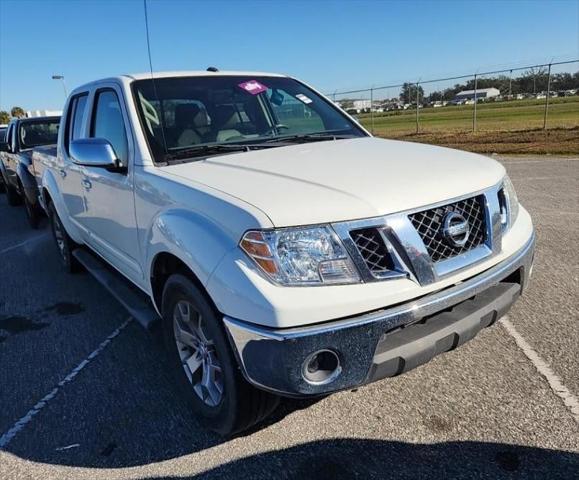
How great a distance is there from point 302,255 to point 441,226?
69 cm

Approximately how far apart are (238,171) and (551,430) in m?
2.05

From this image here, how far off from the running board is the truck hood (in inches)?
37.4

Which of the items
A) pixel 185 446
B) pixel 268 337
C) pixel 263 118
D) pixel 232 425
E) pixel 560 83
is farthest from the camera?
pixel 560 83

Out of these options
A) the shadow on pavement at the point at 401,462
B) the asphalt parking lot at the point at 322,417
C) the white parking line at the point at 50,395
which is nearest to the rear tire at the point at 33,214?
the asphalt parking lot at the point at 322,417

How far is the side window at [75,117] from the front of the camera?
4488 mm

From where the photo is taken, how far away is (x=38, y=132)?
31.5ft

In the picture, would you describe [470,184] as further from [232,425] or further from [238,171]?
[232,425]

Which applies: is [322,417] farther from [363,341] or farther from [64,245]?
[64,245]

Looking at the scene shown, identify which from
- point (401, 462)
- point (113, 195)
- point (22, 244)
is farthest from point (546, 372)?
point (22, 244)

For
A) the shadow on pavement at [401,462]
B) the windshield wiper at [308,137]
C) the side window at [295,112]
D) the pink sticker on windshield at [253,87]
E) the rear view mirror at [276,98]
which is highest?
the pink sticker on windshield at [253,87]

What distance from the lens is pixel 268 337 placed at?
2.05 meters

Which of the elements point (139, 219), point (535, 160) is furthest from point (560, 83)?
point (139, 219)

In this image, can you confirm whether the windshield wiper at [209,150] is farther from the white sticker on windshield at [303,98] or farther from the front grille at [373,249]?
the front grille at [373,249]

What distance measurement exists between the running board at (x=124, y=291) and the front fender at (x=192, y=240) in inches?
23.0
